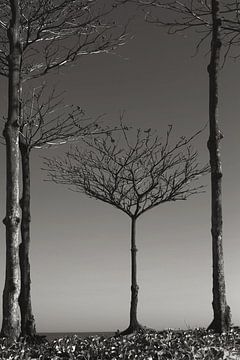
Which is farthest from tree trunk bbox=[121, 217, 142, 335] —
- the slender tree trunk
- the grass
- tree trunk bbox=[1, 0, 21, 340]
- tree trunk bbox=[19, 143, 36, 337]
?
tree trunk bbox=[1, 0, 21, 340]

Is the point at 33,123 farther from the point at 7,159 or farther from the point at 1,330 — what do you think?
the point at 1,330

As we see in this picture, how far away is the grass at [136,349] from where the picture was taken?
999 centimetres

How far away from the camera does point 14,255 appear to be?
39.7 ft

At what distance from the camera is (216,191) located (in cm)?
1313

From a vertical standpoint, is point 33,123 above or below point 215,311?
above

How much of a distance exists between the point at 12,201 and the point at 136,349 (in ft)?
13.5

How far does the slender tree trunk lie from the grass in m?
0.99

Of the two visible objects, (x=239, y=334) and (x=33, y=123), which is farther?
(x=33, y=123)

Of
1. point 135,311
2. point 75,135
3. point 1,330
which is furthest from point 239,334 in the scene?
point 75,135

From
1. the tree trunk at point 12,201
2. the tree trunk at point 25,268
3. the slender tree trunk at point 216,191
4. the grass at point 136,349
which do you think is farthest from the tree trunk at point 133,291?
the tree trunk at point 12,201

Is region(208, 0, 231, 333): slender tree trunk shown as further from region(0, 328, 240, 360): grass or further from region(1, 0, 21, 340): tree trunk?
region(1, 0, 21, 340): tree trunk

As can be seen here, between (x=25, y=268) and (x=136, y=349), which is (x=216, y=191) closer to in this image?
(x=136, y=349)

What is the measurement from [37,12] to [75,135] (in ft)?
11.6

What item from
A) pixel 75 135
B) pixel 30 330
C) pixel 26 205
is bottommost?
pixel 30 330
